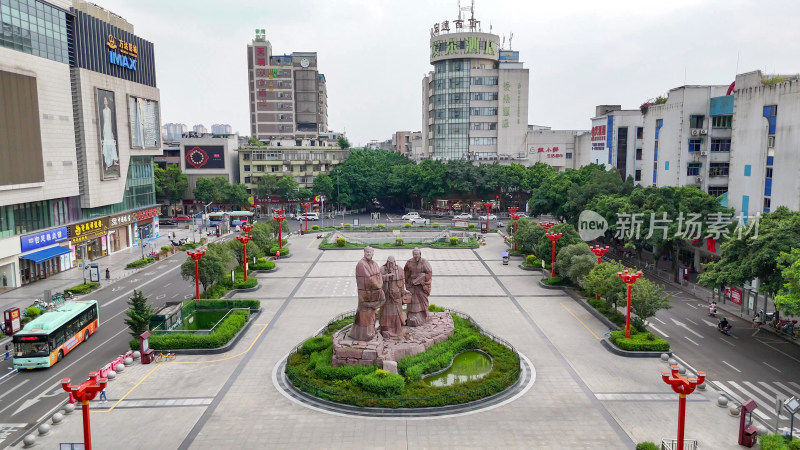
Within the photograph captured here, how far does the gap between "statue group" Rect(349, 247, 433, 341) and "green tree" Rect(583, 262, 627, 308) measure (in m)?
10.6

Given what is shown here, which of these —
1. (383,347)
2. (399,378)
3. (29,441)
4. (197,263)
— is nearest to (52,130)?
(197,263)

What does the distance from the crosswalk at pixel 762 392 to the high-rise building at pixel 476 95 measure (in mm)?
68877

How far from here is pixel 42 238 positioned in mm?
43969

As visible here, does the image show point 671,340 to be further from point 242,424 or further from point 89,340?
point 89,340

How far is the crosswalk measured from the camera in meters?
21.1

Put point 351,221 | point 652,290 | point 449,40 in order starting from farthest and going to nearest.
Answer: point 449,40 < point 351,221 < point 652,290

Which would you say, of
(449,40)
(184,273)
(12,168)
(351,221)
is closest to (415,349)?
(184,273)

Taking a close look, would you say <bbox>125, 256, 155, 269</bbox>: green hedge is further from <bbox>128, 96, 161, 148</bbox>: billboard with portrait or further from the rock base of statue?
the rock base of statue

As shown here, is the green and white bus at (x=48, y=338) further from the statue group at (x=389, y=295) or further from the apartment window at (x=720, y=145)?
the apartment window at (x=720, y=145)

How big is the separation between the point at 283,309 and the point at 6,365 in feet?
46.5

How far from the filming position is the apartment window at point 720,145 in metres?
47.2

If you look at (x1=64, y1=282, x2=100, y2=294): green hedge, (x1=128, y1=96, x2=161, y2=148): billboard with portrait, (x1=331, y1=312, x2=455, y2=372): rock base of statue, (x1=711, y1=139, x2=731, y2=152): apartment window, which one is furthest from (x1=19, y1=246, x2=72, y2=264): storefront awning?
(x1=711, y1=139, x2=731, y2=152): apartment window

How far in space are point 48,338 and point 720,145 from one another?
4928cm

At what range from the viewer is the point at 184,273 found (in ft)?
116
